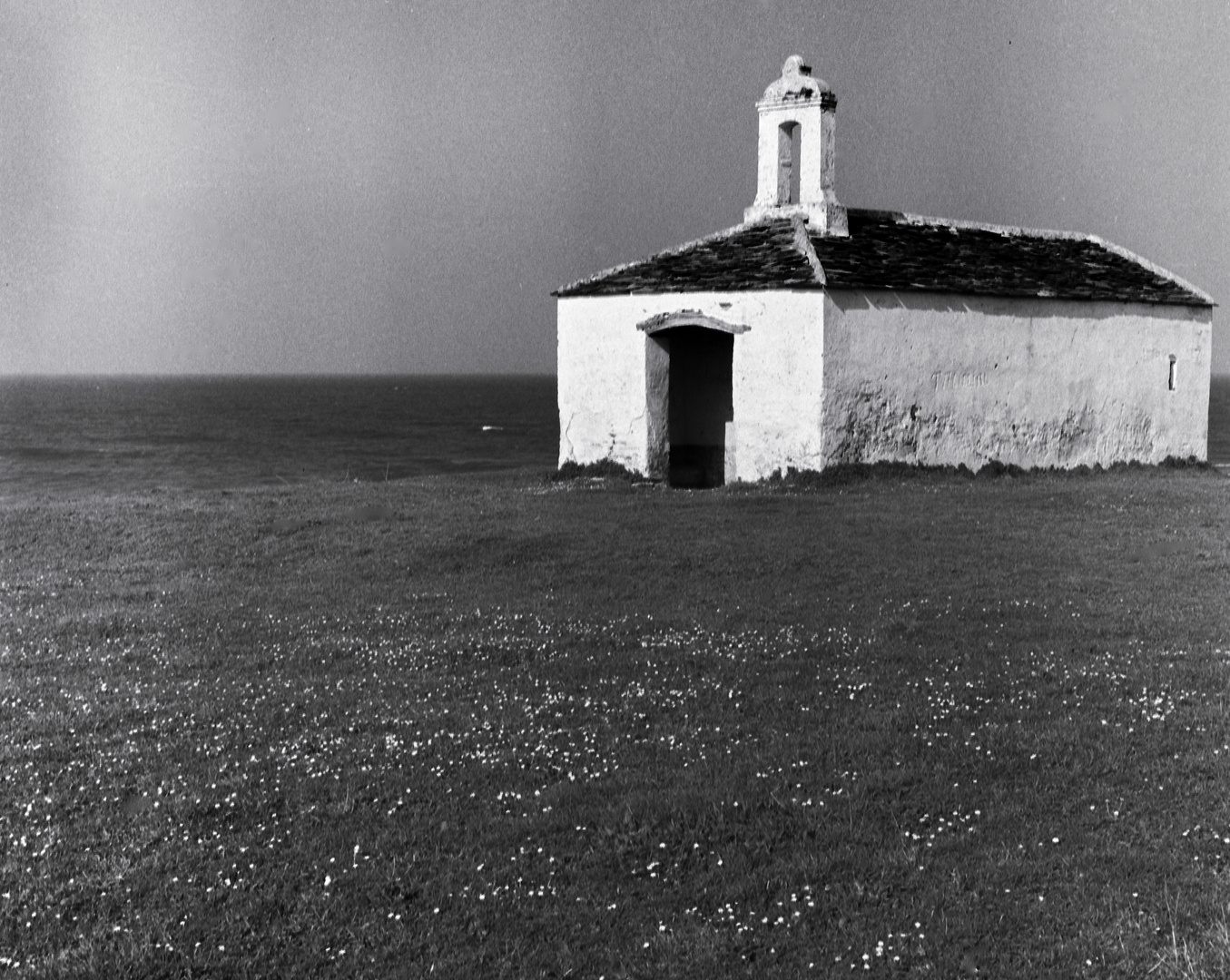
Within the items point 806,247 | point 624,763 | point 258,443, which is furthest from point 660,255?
point 258,443

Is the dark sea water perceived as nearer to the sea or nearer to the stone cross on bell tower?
the sea

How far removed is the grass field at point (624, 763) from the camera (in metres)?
6.25

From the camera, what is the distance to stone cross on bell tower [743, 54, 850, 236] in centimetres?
2605

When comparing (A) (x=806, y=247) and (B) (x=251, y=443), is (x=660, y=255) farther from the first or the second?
(B) (x=251, y=443)

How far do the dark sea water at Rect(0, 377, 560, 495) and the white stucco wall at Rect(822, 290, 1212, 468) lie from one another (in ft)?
67.4

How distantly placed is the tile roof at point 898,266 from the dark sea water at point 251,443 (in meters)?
18.6

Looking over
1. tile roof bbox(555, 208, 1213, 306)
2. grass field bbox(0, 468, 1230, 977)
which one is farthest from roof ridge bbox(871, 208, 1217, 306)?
grass field bbox(0, 468, 1230, 977)

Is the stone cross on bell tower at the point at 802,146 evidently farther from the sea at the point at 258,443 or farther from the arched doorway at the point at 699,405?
the sea at the point at 258,443

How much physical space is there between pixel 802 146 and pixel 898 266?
3269 mm

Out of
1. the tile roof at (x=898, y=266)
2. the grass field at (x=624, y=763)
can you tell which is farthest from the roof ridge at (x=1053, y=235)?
the grass field at (x=624, y=763)

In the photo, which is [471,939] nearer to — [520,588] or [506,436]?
[520,588]

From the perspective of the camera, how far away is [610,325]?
85.4 ft

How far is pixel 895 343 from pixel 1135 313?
716cm

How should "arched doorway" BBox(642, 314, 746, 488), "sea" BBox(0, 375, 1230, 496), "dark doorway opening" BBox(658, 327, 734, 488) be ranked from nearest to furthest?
"arched doorway" BBox(642, 314, 746, 488) < "dark doorway opening" BBox(658, 327, 734, 488) < "sea" BBox(0, 375, 1230, 496)
